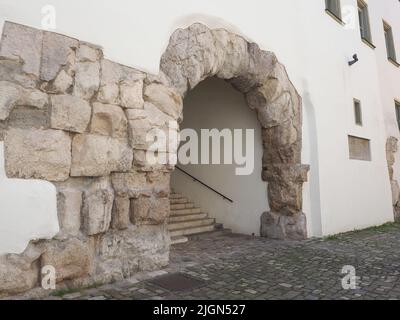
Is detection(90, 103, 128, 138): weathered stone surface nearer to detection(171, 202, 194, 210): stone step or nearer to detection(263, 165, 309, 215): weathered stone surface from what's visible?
detection(263, 165, 309, 215): weathered stone surface

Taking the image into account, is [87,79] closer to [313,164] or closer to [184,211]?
[184,211]

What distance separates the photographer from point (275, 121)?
4.89 metres

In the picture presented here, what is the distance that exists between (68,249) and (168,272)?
995 millimetres

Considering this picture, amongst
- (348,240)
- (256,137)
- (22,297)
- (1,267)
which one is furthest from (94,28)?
(348,240)

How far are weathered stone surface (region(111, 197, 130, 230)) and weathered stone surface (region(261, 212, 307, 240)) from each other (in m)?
2.77

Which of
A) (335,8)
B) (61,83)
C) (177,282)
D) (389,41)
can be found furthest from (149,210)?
(389,41)

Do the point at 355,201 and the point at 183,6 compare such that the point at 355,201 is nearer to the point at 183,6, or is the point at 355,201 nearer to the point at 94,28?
the point at 183,6

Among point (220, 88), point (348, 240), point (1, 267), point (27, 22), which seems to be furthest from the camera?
point (220, 88)

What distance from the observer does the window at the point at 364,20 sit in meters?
7.69

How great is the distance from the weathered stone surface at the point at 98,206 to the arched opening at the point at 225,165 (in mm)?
2440

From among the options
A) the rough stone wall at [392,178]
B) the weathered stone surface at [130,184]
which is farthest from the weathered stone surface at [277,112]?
the rough stone wall at [392,178]

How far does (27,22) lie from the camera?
2.50 m

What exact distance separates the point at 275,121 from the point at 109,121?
2782 millimetres

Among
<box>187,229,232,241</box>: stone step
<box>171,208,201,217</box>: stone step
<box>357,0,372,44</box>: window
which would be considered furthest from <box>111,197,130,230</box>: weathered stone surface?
<box>357,0,372,44</box>: window
